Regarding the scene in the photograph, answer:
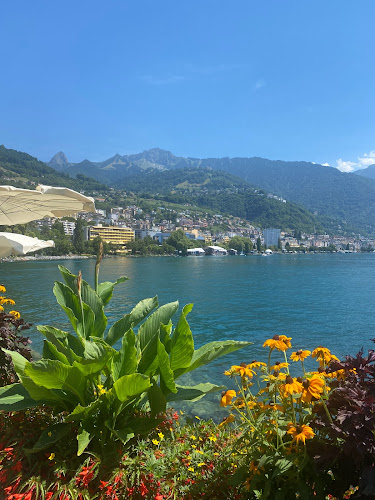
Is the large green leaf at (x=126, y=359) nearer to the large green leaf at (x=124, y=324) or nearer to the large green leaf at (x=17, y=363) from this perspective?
the large green leaf at (x=124, y=324)

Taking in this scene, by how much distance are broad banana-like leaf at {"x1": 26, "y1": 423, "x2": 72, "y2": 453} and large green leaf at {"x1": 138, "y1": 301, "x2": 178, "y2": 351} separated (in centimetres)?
64

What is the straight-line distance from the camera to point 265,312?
48.5 feet

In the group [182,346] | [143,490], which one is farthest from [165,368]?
[143,490]

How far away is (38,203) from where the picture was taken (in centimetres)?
550

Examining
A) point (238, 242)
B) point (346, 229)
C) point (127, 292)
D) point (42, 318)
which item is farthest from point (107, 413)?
point (346, 229)

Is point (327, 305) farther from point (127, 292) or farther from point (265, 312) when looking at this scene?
point (127, 292)

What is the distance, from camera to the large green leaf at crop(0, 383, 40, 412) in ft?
6.63

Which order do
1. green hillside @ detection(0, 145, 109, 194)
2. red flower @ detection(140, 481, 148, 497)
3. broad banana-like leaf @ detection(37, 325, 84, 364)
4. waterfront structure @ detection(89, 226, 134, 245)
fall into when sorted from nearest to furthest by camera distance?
red flower @ detection(140, 481, 148, 497)
broad banana-like leaf @ detection(37, 325, 84, 364)
waterfront structure @ detection(89, 226, 134, 245)
green hillside @ detection(0, 145, 109, 194)

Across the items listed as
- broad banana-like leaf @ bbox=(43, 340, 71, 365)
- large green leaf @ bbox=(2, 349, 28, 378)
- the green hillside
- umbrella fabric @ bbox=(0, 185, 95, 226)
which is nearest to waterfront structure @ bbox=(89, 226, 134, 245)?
the green hillside

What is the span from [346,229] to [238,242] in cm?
9425

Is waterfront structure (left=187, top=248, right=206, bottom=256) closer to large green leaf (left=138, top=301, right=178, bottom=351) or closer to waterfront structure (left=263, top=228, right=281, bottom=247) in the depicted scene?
waterfront structure (left=263, top=228, right=281, bottom=247)

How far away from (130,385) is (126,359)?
0.26 m

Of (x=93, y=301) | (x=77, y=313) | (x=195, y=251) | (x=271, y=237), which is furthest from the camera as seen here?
(x=271, y=237)

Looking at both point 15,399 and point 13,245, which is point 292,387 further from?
point 13,245
